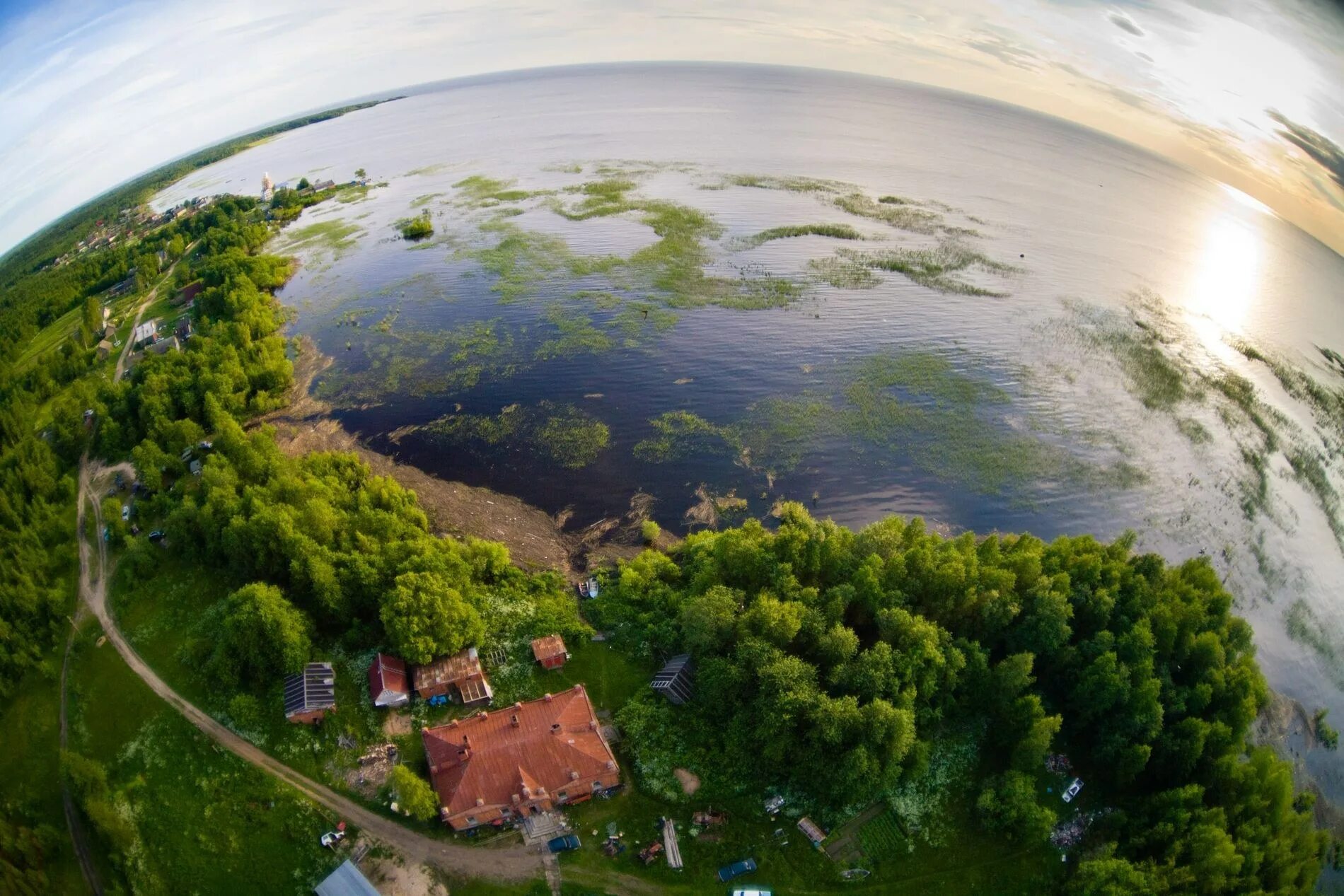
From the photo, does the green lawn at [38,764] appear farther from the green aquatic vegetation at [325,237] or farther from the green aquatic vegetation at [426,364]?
the green aquatic vegetation at [325,237]

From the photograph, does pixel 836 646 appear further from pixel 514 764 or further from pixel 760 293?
pixel 760 293

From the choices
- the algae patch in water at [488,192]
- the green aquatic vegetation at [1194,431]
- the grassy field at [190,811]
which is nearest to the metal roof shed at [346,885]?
the grassy field at [190,811]

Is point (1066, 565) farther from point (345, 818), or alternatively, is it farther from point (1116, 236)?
point (1116, 236)

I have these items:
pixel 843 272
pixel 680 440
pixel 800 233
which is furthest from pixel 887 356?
pixel 800 233

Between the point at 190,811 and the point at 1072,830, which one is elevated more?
the point at 190,811

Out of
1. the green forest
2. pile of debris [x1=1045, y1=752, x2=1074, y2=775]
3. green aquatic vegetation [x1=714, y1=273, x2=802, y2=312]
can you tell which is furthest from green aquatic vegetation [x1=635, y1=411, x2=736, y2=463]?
pile of debris [x1=1045, y1=752, x2=1074, y2=775]

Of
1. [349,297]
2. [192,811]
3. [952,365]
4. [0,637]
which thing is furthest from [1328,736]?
[349,297]
